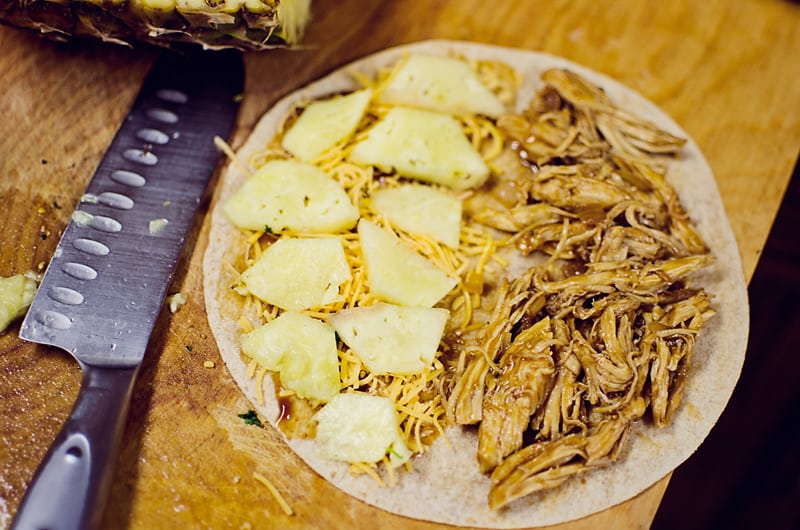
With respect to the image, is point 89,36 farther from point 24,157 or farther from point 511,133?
point 511,133

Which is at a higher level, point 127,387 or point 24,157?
point 24,157

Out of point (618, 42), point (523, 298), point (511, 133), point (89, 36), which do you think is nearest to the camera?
point (523, 298)

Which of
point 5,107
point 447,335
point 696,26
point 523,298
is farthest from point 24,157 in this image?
point 696,26

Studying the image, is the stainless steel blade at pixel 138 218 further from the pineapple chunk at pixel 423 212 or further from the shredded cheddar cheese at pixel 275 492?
the pineapple chunk at pixel 423 212

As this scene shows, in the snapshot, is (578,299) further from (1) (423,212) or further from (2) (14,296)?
(2) (14,296)

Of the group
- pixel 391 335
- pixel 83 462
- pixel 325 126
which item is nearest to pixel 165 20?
pixel 325 126

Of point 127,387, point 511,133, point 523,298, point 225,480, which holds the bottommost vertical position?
point 225,480
